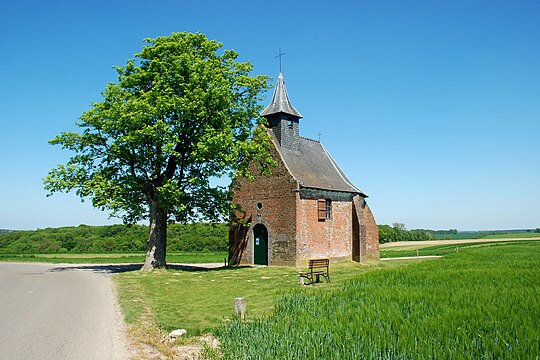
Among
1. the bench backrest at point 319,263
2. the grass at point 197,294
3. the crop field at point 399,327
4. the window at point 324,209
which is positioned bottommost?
the grass at point 197,294

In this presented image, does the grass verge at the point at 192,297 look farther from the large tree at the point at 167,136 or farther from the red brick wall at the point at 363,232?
the red brick wall at the point at 363,232

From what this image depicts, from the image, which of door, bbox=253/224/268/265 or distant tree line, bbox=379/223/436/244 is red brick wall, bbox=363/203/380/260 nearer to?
door, bbox=253/224/268/265

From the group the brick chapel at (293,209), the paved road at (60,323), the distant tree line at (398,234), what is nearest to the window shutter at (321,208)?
the brick chapel at (293,209)

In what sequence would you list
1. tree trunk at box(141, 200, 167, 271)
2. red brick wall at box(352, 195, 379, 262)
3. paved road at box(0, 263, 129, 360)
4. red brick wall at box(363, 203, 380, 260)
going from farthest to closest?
red brick wall at box(363, 203, 380, 260)
red brick wall at box(352, 195, 379, 262)
tree trunk at box(141, 200, 167, 271)
paved road at box(0, 263, 129, 360)

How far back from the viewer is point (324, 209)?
28.2 meters

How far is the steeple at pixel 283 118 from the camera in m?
28.9

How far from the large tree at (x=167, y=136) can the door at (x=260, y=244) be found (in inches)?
163

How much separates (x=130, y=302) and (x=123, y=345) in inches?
204

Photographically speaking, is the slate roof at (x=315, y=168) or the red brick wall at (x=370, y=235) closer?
the slate roof at (x=315, y=168)

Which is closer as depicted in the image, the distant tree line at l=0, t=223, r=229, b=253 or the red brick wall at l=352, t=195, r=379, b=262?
the red brick wall at l=352, t=195, r=379, b=262

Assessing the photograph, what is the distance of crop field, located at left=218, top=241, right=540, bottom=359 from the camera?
19.3ft

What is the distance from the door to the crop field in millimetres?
16393

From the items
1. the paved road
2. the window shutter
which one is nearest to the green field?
the window shutter

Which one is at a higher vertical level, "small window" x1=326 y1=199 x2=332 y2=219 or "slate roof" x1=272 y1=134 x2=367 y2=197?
"slate roof" x1=272 y1=134 x2=367 y2=197
